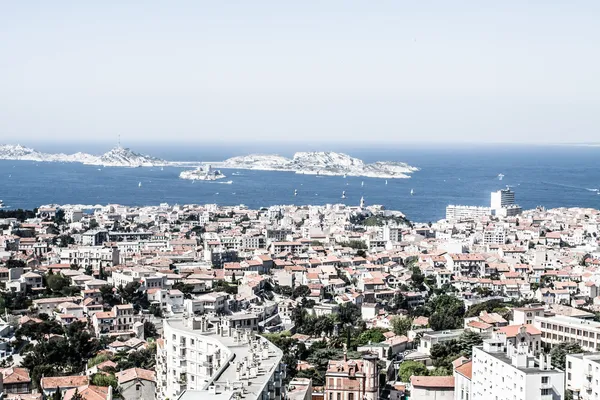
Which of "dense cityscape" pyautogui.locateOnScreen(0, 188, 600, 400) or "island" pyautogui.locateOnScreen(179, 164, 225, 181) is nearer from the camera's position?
"dense cityscape" pyautogui.locateOnScreen(0, 188, 600, 400)

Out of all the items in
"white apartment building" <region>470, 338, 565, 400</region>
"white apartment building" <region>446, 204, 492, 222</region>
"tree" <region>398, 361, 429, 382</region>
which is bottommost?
"white apartment building" <region>446, 204, 492, 222</region>

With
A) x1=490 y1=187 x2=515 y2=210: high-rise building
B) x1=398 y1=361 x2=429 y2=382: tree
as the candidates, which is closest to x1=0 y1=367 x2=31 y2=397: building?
x1=398 y1=361 x2=429 y2=382: tree

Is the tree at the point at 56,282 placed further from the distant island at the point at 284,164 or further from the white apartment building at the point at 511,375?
the distant island at the point at 284,164

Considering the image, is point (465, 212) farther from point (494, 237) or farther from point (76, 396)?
point (76, 396)

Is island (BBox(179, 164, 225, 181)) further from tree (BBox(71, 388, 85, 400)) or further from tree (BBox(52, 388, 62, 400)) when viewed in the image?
tree (BBox(71, 388, 85, 400))

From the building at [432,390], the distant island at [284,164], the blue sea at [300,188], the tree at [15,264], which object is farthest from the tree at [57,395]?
the distant island at [284,164]

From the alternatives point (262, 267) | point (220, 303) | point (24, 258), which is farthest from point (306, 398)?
point (24, 258)

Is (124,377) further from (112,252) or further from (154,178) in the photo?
(154,178)
